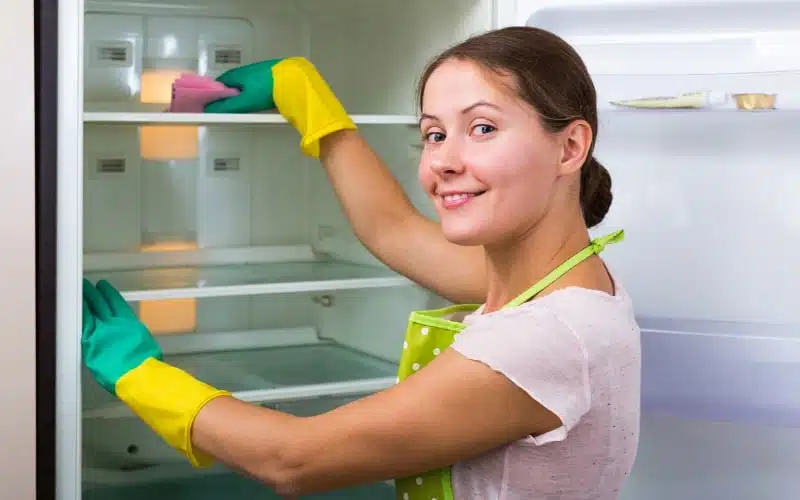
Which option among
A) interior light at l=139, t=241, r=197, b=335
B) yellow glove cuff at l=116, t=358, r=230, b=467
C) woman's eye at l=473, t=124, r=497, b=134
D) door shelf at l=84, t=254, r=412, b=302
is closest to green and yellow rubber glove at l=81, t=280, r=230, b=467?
yellow glove cuff at l=116, t=358, r=230, b=467

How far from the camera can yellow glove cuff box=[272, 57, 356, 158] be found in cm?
168

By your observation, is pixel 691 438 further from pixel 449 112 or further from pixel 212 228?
pixel 212 228

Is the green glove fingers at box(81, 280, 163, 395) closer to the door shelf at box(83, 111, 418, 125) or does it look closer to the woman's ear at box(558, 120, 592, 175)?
the door shelf at box(83, 111, 418, 125)

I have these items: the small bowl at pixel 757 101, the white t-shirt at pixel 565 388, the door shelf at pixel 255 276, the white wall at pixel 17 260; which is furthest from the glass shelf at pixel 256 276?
the small bowl at pixel 757 101

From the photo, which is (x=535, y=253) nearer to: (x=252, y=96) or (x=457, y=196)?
(x=457, y=196)

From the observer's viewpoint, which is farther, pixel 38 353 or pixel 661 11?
pixel 661 11

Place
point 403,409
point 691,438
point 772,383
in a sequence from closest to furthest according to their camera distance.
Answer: point 403,409 < point 772,383 < point 691,438

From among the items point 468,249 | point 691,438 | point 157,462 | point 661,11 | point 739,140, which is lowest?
point 157,462

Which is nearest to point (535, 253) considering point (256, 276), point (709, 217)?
point (709, 217)

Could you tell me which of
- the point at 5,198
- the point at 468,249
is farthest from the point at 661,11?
the point at 5,198

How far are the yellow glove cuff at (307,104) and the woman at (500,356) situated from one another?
33 cm

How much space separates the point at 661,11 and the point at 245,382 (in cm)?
95

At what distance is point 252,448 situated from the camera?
1308mm

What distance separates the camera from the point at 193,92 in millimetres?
1715
